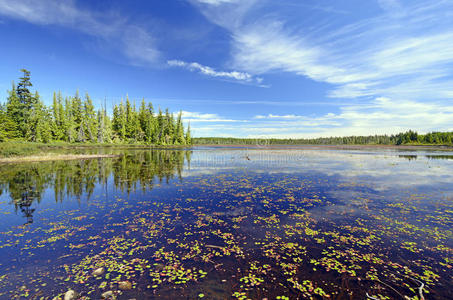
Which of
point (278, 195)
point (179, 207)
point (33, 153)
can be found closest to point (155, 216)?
point (179, 207)

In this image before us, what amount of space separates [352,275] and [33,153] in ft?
172

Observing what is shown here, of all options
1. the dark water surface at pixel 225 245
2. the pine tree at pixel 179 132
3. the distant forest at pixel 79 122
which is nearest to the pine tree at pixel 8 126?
the distant forest at pixel 79 122

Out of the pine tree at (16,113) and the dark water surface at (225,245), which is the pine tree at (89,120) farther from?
the dark water surface at (225,245)

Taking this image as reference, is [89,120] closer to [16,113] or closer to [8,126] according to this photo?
[16,113]

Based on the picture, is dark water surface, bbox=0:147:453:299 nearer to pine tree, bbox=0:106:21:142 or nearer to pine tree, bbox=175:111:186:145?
pine tree, bbox=0:106:21:142

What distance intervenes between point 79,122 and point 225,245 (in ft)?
323

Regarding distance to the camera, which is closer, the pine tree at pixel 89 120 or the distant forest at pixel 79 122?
the distant forest at pixel 79 122

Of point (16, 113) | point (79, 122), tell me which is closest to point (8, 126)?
point (16, 113)

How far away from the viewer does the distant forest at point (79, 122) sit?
55250 millimetres

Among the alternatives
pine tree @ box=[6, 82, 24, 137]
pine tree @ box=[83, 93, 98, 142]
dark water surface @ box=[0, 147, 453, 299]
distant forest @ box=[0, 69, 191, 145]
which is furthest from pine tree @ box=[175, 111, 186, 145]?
dark water surface @ box=[0, 147, 453, 299]

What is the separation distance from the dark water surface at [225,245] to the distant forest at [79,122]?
165 feet

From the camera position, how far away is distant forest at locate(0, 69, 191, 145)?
55.2 meters

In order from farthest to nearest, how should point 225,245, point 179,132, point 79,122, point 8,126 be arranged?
point 179,132 < point 79,122 < point 8,126 < point 225,245

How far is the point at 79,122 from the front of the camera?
3191 inches
